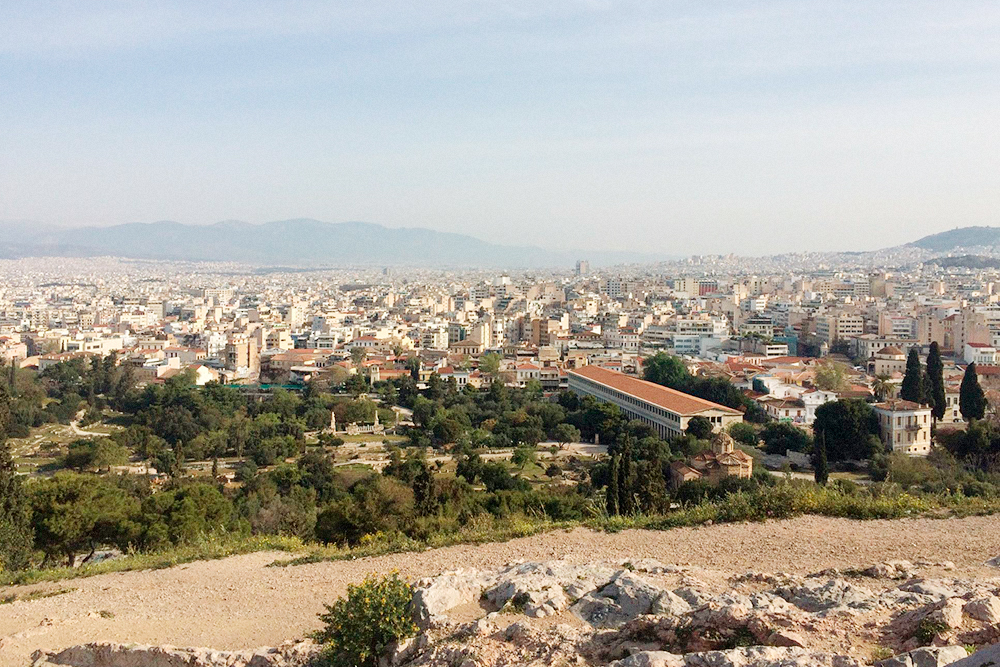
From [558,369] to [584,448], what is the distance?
11058mm

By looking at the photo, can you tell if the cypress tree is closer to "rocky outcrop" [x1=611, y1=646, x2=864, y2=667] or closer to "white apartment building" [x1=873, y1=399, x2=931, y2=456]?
"rocky outcrop" [x1=611, y1=646, x2=864, y2=667]

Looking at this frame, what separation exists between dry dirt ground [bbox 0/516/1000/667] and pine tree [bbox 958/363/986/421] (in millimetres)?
20176

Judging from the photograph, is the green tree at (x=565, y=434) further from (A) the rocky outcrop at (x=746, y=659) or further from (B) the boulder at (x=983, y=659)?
(B) the boulder at (x=983, y=659)

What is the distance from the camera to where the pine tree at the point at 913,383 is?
25094 millimetres

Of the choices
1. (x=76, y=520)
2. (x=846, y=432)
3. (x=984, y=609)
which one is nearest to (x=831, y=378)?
(x=846, y=432)

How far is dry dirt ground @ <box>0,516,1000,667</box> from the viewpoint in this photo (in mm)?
5199

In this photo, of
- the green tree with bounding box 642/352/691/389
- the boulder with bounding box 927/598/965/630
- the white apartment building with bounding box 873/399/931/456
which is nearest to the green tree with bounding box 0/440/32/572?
the boulder with bounding box 927/598/965/630

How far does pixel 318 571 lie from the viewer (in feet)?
20.7

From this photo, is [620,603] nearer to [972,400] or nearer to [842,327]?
[972,400]

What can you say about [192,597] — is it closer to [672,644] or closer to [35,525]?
[672,644]

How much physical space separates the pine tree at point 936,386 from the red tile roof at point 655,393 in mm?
5242

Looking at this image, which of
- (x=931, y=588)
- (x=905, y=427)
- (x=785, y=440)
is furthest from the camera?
(x=785, y=440)

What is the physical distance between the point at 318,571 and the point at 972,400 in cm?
2301

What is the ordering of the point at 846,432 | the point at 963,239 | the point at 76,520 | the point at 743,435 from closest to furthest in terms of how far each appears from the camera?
the point at 76,520 < the point at 846,432 < the point at 743,435 < the point at 963,239
